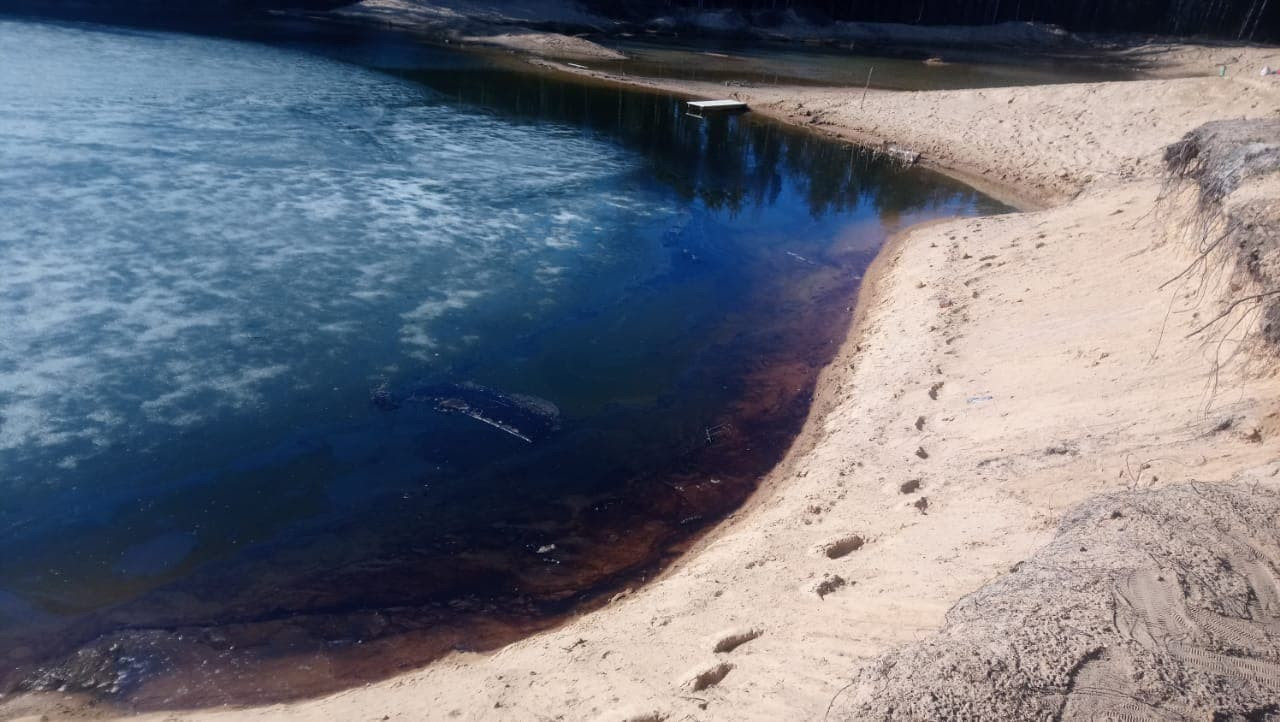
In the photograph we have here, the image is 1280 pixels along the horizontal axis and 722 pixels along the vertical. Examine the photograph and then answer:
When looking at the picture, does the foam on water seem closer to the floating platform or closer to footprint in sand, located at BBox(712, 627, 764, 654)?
the floating platform

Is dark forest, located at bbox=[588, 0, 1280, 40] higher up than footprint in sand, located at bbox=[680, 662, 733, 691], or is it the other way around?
dark forest, located at bbox=[588, 0, 1280, 40]

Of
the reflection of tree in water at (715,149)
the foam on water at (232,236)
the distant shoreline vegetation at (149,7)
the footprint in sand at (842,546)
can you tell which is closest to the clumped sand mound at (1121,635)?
the footprint in sand at (842,546)

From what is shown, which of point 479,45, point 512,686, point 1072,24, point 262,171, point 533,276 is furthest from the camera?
point 1072,24

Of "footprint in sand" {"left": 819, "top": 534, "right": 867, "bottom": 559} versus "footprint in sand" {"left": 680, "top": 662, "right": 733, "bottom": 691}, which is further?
"footprint in sand" {"left": 819, "top": 534, "right": 867, "bottom": 559}

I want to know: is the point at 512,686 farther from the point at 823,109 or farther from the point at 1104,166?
the point at 823,109

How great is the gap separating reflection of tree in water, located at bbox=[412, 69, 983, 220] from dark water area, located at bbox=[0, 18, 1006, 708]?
154mm

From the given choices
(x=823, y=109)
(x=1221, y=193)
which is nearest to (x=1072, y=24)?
(x=823, y=109)

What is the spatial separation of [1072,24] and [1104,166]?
1072 inches

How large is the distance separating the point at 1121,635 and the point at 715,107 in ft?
63.6

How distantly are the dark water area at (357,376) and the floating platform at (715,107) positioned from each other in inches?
214

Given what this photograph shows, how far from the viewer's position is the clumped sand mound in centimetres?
284

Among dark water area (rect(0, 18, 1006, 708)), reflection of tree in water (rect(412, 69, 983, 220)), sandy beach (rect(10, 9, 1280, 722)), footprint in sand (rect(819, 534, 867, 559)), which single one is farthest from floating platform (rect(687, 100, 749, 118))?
footprint in sand (rect(819, 534, 867, 559))

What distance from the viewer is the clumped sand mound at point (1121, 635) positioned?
2.84m

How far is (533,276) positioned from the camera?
401 inches
